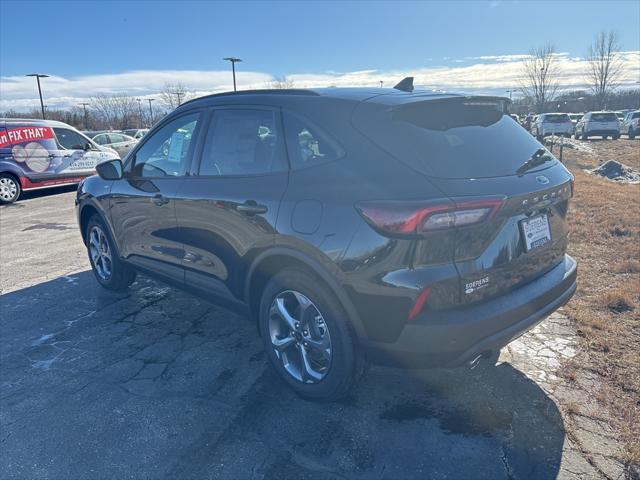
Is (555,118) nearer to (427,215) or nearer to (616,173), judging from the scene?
(616,173)

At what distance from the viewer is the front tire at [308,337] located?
263cm

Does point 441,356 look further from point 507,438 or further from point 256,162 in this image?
point 256,162

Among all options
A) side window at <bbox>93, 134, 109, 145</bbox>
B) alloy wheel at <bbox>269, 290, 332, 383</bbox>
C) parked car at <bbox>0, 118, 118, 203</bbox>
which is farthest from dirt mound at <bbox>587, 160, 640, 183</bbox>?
side window at <bbox>93, 134, 109, 145</bbox>

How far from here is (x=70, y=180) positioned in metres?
12.8

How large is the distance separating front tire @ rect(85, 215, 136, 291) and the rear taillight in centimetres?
314

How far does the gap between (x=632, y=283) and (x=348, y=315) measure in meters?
3.37

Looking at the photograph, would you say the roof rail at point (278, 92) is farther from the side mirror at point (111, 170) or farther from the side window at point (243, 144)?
the side mirror at point (111, 170)

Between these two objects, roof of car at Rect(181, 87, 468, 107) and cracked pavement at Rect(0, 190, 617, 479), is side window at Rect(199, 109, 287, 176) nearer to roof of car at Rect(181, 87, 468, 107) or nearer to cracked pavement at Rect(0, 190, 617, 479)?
roof of car at Rect(181, 87, 468, 107)

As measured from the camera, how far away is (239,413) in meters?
2.88

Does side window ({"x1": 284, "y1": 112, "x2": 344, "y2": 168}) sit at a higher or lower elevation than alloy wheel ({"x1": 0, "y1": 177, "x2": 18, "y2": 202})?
higher

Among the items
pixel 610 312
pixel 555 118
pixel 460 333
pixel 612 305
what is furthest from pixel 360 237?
pixel 555 118

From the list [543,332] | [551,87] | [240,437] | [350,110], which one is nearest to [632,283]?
[543,332]

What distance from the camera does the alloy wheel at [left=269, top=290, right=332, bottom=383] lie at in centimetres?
281

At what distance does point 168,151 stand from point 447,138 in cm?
233
